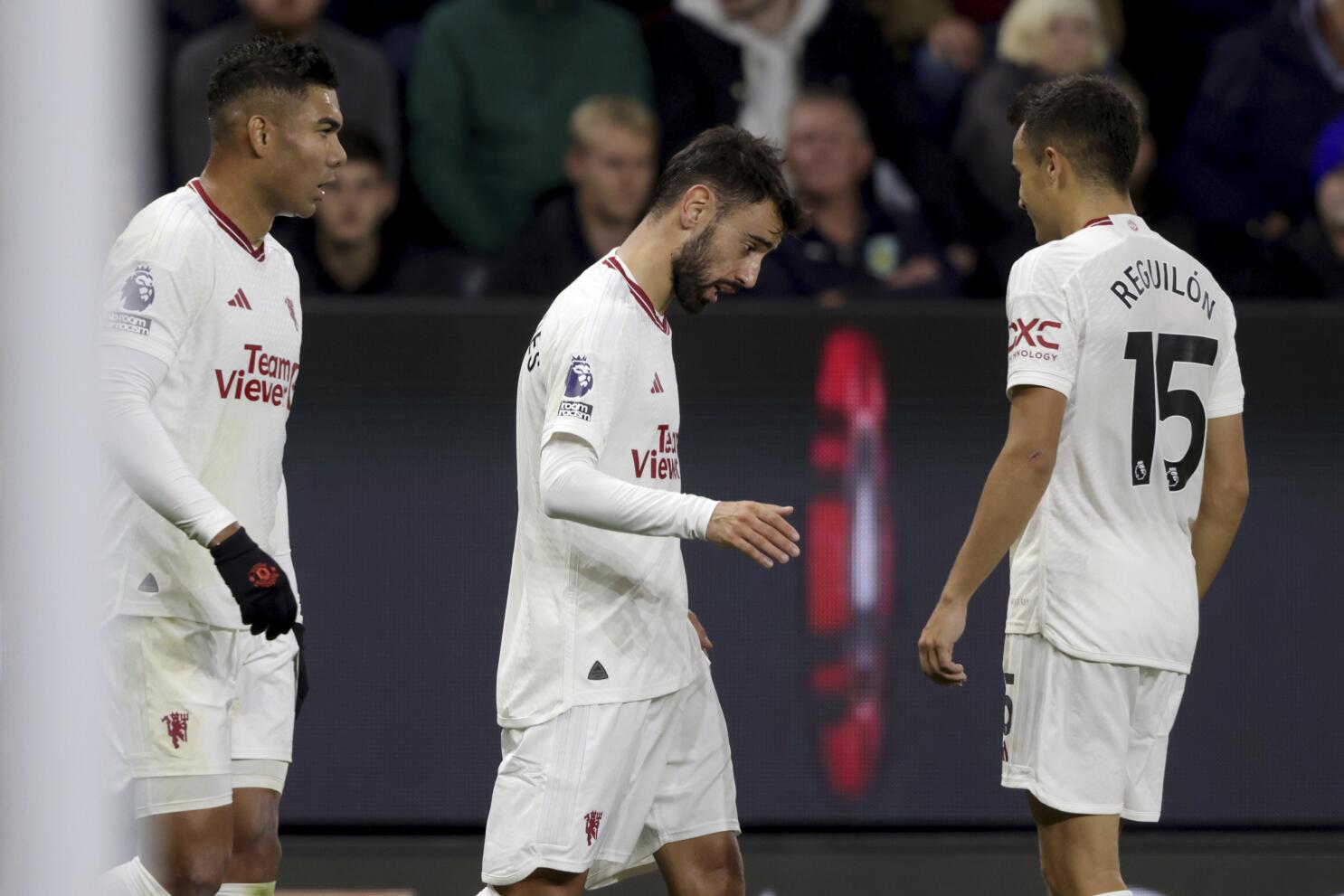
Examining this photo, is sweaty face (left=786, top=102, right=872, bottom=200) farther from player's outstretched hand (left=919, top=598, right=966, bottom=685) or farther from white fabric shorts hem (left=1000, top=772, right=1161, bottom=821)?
white fabric shorts hem (left=1000, top=772, right=1161, bottom=821)

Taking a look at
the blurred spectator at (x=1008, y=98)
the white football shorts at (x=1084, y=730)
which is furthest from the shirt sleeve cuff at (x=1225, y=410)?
the blurred spectator at (x=1008, y=98)

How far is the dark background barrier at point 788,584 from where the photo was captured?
4883mm

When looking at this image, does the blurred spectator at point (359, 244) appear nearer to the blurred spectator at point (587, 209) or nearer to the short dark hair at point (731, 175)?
the blurred spectator at point (587, 209)

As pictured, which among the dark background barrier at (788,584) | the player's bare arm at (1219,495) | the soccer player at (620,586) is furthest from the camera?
the dark background barrier at (788,584)

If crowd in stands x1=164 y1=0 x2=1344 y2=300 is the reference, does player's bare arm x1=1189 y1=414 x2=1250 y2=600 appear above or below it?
below

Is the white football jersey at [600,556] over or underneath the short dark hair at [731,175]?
underneath

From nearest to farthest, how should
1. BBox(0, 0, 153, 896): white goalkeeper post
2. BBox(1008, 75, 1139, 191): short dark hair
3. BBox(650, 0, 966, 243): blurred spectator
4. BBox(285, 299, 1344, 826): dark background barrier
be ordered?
1. BBox(0, 0, 153, 896): white goalkeeper post
2. BBox(1008, 75, 1139, 191): short dark hair
3. BBox(285, 299, 1344, 826): dark background barrier
4. BBox(650, 0, 966, 243): blurred spectator

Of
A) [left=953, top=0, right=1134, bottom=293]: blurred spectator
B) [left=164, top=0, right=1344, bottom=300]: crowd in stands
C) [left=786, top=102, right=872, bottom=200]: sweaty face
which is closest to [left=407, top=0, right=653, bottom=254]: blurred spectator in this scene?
[left=164, top=0, right=1344, bottom=300]: crowd in stands

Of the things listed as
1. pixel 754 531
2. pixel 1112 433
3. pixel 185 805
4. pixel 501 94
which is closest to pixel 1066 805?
pixel 1112 433

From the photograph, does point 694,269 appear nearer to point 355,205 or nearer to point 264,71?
point 264,71

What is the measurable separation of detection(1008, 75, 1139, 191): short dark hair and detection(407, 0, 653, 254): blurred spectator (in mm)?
2077

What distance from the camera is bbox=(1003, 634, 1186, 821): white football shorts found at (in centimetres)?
348

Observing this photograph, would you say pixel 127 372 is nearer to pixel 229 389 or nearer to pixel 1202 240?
pixel 229 389

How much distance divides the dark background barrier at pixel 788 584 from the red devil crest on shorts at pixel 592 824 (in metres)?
1.51
